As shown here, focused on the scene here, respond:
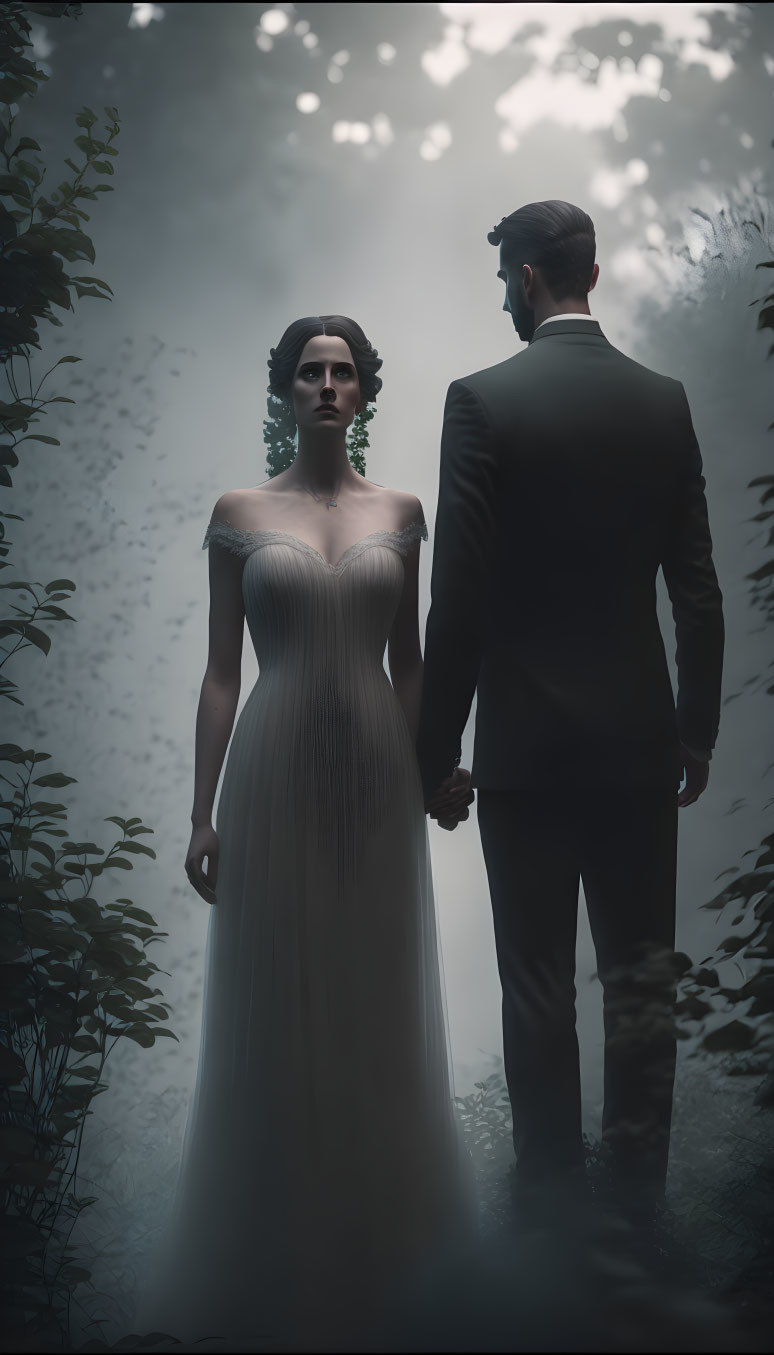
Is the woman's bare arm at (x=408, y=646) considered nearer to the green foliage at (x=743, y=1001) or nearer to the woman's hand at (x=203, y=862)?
the woman's hand at (x=203, y=862)

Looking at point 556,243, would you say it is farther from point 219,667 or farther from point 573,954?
point 573,954

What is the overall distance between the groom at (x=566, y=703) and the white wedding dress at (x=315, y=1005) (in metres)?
0.28

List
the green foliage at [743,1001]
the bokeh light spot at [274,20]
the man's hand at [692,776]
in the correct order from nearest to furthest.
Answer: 1. the green foliage at [743,1001]
2. the man's hand at [692,776]
3. the bokeh light spot at [274,20]

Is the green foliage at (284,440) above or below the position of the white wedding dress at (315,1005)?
above

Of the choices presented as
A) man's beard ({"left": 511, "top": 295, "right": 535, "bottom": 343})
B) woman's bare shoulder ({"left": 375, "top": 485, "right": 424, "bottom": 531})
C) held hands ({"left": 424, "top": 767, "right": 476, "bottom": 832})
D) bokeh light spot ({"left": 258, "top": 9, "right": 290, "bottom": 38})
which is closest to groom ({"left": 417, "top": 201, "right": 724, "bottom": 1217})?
man's beard ({"left": 511, "top": 295, "right": 535, "bottom": 343})

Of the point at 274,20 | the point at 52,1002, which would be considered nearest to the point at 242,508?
the point at 52,1002

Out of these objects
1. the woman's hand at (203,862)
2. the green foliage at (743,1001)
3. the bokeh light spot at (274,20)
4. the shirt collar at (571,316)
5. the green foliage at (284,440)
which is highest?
the bokeh light spot at (274,20)

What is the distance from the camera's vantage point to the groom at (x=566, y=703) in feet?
6.30

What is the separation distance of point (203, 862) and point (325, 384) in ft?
3.42

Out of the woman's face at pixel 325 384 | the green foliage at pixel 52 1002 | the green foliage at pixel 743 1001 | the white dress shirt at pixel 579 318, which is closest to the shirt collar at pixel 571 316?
the white dress shirt at pixel 579 318

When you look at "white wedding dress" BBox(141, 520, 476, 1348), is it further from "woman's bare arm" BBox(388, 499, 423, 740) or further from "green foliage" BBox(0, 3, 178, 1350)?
"green foliage" BBox(0, 3, 178, 1350)

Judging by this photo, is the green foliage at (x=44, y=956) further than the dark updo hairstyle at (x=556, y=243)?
Yes

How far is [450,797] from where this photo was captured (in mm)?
2275

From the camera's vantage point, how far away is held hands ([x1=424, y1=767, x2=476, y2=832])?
226 cm
